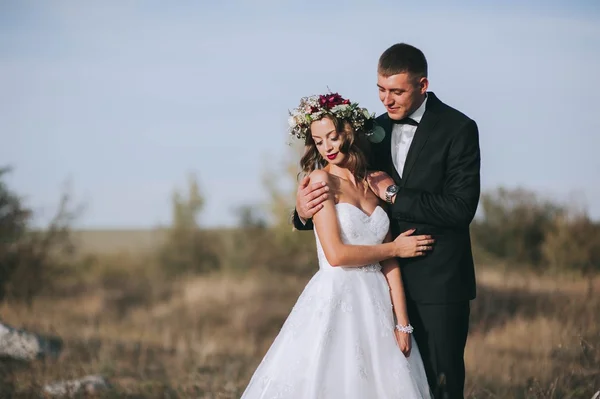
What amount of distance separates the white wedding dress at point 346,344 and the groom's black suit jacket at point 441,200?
0.75ft

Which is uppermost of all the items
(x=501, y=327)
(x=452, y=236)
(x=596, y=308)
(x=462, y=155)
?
(x=462, y=155)

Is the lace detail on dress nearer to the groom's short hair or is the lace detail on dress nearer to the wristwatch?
the wristwatch

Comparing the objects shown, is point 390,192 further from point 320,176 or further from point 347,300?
point 347,300

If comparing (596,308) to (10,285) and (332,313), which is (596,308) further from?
Answer: (10,285)

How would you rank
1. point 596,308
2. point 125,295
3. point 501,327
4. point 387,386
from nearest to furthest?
1. point 387,386
2. point 596,308
3. point 501,327
4. point 125,295

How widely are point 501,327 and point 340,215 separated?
42.6 feet

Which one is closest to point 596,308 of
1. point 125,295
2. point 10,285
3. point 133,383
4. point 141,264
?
point 133,383

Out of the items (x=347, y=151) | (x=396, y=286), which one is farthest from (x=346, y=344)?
(x=347, y=151)

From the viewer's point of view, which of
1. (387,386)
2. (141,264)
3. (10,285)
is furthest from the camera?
(141,264)

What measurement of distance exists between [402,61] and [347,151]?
67cm

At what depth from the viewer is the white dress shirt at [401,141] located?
18.0ft

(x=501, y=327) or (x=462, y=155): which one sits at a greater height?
(x=462, y=155)

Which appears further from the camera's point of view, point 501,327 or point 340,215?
point 501,327

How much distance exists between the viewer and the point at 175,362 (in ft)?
40.8
